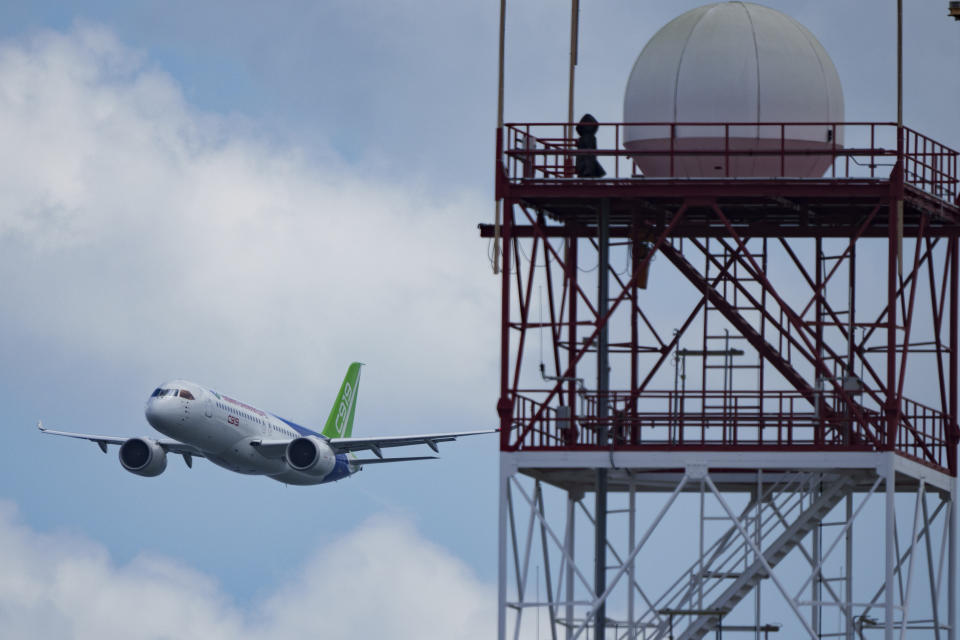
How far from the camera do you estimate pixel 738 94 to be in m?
40.1

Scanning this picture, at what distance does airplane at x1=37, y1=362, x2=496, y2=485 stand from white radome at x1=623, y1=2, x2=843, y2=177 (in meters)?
61.4

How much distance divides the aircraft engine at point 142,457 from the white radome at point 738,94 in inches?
2915

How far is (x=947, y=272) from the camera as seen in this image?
42.4 metres

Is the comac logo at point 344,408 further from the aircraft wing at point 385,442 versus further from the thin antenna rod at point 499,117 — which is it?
the thin antenna rod at point 499,117

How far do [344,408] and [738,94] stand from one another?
118090 mm

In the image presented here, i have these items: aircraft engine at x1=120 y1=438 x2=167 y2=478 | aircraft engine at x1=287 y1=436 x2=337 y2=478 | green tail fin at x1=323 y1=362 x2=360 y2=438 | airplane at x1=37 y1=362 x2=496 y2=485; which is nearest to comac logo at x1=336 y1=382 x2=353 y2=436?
green tail fin at x1=323 y1=362 x2=360 y2=438

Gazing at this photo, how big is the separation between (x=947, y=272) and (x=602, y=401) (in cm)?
884

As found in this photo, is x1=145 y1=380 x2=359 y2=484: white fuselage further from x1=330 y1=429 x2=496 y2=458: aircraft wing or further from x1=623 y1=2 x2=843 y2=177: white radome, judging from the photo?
x1=623 y1=2 x2=843 y2=177: white radome

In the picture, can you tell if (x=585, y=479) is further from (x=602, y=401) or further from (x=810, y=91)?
(x=810, y=91)

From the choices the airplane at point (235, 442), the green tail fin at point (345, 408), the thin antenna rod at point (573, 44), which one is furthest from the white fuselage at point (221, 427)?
the thin antenna rod at point (573, 44)

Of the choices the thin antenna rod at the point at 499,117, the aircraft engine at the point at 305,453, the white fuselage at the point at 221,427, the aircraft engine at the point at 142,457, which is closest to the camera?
the thin antenna rod at the point at 499,117

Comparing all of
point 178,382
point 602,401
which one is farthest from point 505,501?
point 178,382

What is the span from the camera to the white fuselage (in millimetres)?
98625

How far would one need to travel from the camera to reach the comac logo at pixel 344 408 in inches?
6057
